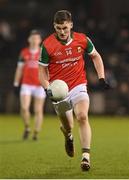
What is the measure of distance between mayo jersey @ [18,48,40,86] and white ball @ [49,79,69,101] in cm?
627

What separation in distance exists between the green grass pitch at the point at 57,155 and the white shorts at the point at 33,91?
0.95 metres

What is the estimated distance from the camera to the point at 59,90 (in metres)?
9.82

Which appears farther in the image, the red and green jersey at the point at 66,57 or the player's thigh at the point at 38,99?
the player's thigh at the point at 38,99

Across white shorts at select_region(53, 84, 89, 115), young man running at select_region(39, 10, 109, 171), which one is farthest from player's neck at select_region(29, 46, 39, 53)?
white shorts at select_region(53, 84, 89, 115)

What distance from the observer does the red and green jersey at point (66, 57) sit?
10281 mm

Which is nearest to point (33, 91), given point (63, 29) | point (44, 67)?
point (44, 67)

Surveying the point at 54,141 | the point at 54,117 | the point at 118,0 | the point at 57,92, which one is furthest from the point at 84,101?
the point at 118,0

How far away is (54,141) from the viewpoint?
15172 millimetres

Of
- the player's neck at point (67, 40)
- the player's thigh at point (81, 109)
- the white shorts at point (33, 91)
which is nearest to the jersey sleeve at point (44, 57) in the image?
the player's neck at point (67, 40)

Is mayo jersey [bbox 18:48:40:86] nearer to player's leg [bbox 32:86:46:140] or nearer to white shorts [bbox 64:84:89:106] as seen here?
player's leg [bbox 32:86:46:140]

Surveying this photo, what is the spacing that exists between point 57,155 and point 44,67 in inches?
88.9

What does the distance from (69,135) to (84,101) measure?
1.01m

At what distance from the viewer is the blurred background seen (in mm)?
24469

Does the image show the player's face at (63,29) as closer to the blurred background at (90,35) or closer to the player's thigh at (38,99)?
the player's thigh at (38,99)
